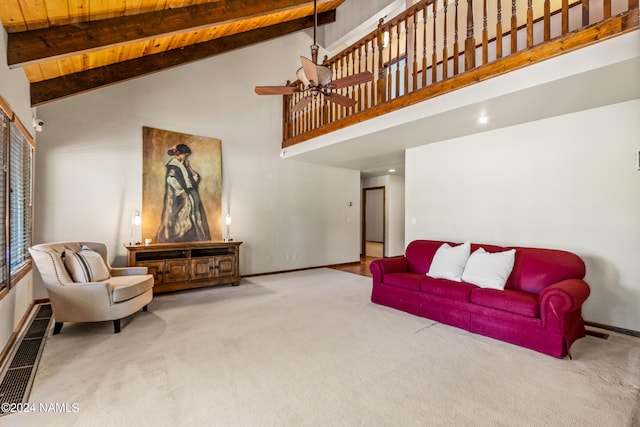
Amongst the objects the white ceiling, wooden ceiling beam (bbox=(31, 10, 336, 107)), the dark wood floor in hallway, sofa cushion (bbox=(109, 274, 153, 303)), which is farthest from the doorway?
sofa cushion (bbox=(109, 274, 153, 303))

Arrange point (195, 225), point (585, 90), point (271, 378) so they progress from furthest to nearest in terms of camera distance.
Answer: point (195, 225) < point (585, 90) < point (271, 378)

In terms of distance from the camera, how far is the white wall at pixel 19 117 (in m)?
2.46

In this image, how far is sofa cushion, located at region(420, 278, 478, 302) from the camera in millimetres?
3188

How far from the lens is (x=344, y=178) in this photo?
7.36 metres

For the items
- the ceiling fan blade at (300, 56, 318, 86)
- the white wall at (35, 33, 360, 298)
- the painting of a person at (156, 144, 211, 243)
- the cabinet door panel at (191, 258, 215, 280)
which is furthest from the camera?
the painting of a person at (156, 144, 211, 243)

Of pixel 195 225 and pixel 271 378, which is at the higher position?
pixel 195 225

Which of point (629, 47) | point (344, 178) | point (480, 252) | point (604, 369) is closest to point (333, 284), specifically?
point (480, 252)

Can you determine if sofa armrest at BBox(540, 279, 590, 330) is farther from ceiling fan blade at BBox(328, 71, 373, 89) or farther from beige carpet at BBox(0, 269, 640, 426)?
ceiling fan blade at BBox(328, 71, 373, 89)

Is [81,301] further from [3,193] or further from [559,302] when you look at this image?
[559,302]

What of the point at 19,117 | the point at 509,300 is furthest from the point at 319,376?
the point at 19,117

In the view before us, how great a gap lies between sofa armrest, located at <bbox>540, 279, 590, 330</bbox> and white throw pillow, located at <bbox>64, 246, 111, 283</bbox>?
4468mm

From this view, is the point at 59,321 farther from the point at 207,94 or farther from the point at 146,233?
the point at 207,94

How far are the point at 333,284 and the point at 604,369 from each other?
11.5ft

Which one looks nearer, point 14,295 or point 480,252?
point 14,295
